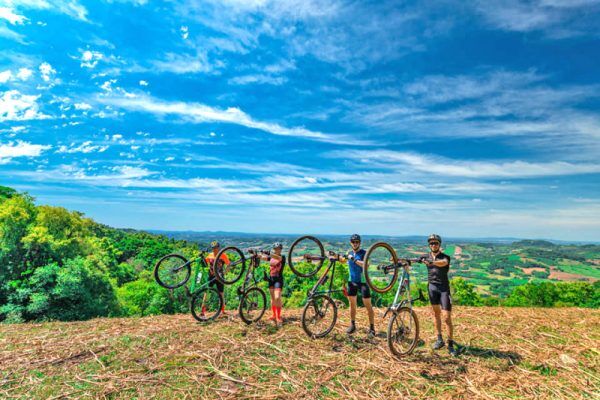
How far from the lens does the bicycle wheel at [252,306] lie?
36.4 ft

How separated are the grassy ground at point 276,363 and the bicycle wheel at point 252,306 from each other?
43 cm

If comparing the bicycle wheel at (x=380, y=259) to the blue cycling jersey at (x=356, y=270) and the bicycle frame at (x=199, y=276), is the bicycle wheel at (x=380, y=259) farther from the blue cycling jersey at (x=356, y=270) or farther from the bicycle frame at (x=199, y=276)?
the bicycle frame at (x=199, y=276)

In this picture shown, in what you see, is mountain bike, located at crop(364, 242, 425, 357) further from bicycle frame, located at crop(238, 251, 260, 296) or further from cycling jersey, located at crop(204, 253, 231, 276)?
cycling jersey, located at crop(204, 253, 231, 276)

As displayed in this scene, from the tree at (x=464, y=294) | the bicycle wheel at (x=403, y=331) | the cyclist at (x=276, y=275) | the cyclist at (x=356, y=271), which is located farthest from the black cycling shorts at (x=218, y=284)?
the tree at (x=464, y=294)

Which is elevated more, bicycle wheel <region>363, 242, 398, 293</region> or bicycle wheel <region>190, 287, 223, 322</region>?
bicycle wheel <region>363, 242, 398, 293</region>

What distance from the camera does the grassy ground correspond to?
6.82 meters

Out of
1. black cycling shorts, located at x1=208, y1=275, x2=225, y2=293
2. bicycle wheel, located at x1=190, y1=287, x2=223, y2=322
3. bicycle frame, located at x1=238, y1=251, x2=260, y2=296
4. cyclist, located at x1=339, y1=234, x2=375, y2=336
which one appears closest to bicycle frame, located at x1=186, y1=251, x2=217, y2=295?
black cycling shorts, located at x1=208, y1=275, x2=225, y2=293

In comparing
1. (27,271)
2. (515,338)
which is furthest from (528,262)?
(27,271)

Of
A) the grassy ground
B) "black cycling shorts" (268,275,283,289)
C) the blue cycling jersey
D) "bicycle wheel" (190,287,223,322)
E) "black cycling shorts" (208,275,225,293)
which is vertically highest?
the blue cycling jersey

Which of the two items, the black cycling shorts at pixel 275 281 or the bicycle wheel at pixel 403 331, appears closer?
the bicycle wheel at pixel 403 331

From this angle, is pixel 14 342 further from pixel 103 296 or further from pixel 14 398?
pixel 103 296

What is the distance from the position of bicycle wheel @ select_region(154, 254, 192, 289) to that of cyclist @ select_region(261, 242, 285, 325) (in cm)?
312

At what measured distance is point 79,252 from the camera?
126 ft

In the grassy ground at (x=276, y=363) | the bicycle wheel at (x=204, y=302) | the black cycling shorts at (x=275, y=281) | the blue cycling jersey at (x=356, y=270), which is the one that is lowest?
the grassy ground at (x=276, y=363)
